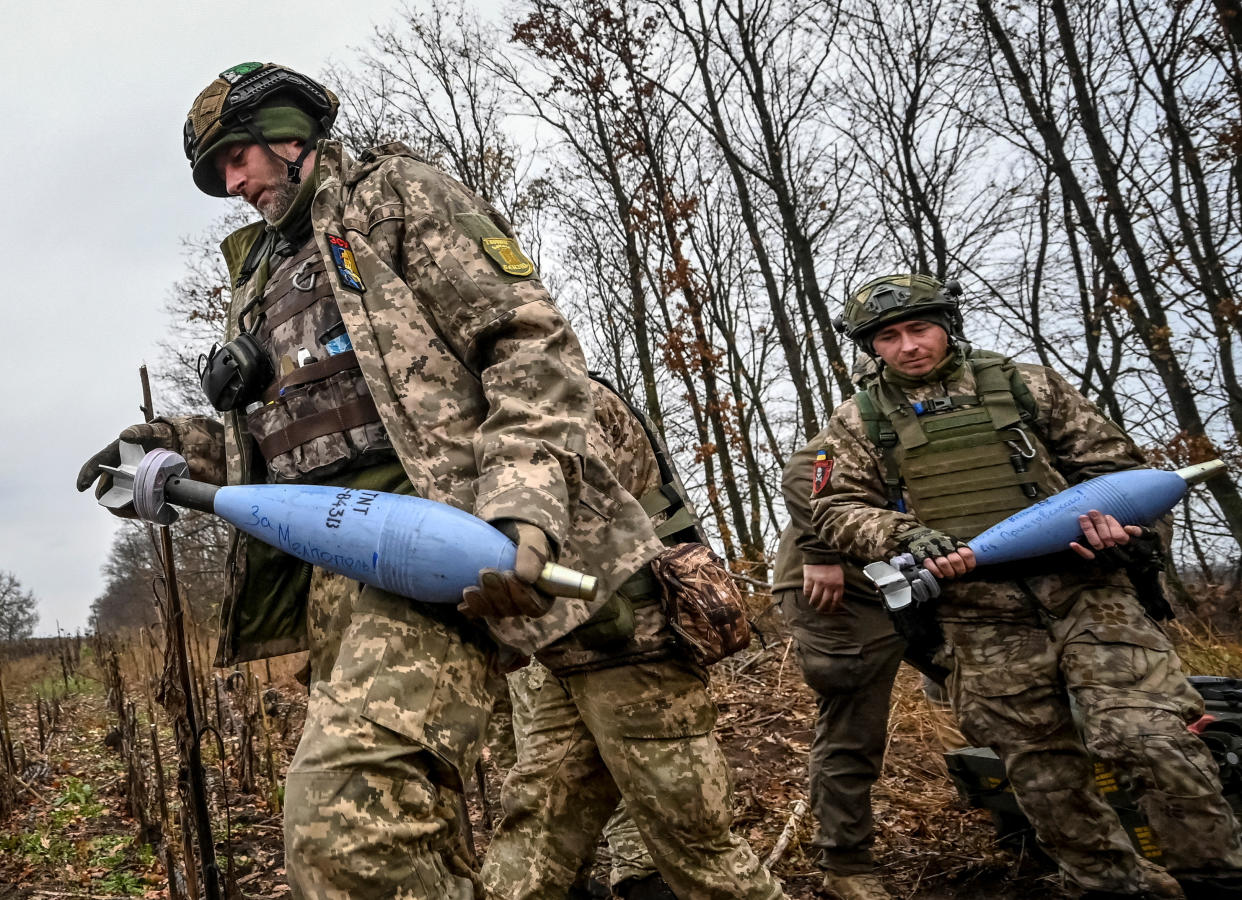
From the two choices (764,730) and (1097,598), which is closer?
(1097,598)

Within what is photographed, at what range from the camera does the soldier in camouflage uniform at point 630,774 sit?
2.38m

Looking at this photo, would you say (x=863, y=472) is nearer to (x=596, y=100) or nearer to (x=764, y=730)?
(x=764, y=730)

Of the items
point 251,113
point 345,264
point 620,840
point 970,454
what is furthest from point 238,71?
point 620,840

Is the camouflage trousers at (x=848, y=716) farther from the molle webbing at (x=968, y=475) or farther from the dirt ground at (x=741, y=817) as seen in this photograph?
the molle webbing at (x=968, y=475)

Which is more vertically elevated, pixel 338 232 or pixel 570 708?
pixel 338 232

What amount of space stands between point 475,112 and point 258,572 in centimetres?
1408

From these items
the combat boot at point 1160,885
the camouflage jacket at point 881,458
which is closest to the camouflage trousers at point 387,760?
the camouflage jacket at point 881,458

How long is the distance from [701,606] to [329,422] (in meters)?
1.12

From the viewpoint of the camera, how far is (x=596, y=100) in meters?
13.2

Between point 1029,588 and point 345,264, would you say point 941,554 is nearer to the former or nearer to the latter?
point 1029,588

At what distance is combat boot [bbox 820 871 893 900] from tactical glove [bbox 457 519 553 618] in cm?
239

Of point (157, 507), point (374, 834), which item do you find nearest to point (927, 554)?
point (374, 834)

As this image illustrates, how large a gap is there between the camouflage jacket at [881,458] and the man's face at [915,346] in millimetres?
83

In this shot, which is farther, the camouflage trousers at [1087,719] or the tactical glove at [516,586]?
the camouflage trousers at [1087,719]
